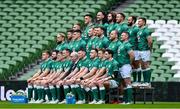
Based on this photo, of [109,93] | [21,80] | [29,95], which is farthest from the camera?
[21,80]

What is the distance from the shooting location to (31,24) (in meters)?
28.7

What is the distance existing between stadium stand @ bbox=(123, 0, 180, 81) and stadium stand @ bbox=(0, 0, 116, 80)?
155 centimetres

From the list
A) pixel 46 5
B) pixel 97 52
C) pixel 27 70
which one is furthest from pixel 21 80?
pixel 46 5

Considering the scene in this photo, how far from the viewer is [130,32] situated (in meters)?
20.5

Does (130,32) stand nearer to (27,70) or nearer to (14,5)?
(27,70)

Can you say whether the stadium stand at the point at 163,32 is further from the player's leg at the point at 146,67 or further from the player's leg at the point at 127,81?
the player's leg at the point at 127,81

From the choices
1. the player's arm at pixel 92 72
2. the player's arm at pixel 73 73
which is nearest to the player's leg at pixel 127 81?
the player's arm at pixel 92 72

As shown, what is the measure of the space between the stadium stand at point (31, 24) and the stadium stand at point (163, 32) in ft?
5.08

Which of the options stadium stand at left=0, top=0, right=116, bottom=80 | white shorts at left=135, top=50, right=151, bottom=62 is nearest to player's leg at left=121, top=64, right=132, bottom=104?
white shorts at left=135, top=50, right=151, bottom=62

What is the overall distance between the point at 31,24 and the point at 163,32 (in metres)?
4.87

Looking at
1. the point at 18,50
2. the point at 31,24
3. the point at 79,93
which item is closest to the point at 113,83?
the point at 79,93

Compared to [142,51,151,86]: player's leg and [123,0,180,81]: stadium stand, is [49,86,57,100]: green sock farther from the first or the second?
[123,0,180,81]: stadium stand

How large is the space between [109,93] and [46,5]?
10374mm

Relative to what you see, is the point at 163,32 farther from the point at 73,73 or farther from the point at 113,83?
the point at 113,83
